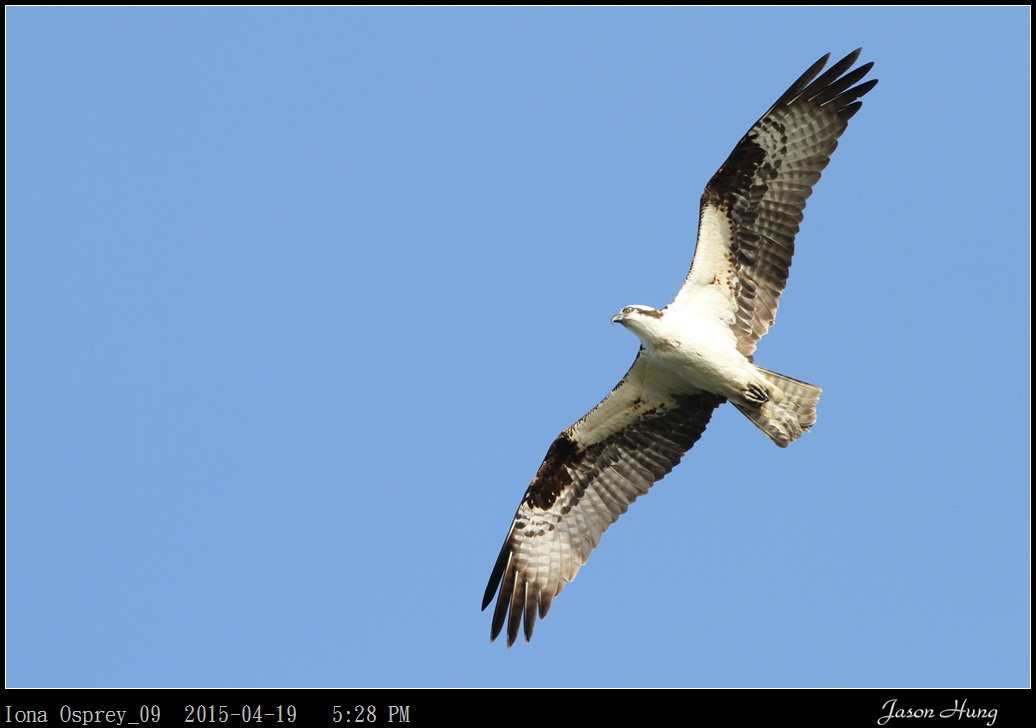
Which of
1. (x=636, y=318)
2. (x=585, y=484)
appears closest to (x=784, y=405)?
(x=636, y=318)

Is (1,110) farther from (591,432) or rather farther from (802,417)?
(802,417)

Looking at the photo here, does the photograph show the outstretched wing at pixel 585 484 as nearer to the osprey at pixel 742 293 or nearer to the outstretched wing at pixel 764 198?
the osprey at pixel 742 293

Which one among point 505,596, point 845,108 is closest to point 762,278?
point 845,108

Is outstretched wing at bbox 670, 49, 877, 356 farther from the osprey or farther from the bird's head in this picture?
the bird's head

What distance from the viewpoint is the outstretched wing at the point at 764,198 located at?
1181cm

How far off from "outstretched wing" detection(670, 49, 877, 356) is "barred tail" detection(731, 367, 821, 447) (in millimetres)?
411

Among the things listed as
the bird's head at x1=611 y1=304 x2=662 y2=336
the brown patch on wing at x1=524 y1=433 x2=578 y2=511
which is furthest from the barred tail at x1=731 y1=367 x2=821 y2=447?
the brown patch on wing at x1=524 y1=433 x2=578 y2=511

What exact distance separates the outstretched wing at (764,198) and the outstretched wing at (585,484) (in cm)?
99

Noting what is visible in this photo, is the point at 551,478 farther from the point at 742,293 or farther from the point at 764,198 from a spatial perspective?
the point at 764,198

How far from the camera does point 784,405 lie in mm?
11742

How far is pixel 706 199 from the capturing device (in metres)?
11.8

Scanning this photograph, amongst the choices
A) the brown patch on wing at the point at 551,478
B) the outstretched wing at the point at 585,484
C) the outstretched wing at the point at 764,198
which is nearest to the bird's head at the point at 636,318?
the outstretched wing at the point at 764,198

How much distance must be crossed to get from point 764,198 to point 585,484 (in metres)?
3.28

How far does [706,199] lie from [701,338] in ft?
4.23
